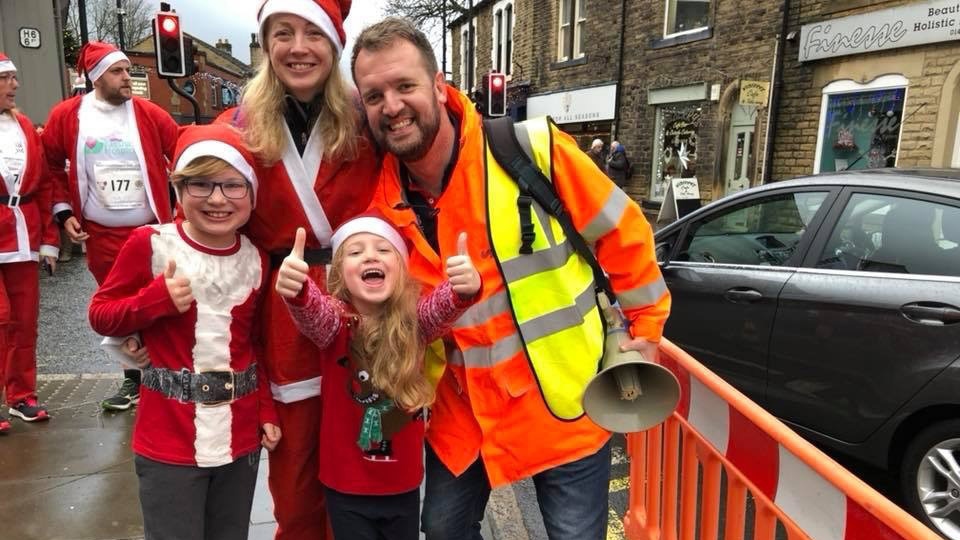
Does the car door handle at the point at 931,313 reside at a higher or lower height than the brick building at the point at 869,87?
lower

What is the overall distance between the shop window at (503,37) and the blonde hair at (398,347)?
22.8 meters

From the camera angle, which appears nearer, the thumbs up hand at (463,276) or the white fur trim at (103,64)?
the thumbs up hand at (463,276)

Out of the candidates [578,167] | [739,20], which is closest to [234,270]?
[578,167]

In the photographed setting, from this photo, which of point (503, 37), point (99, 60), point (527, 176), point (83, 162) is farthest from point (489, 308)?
point (503, 37)

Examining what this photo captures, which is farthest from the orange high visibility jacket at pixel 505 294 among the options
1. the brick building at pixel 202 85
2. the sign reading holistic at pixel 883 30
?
the brick building at pixel 202 85

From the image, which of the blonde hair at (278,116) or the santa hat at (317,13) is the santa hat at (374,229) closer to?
the blonde hair at (278,116)

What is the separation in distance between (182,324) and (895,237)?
3.20m

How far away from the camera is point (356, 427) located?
196 centimetres

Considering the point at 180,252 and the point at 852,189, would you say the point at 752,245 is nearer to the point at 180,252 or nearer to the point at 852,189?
the point at 852,189

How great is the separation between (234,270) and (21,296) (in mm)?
2623

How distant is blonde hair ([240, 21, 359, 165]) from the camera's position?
1962 mm

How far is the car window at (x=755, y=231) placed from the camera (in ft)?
12.5

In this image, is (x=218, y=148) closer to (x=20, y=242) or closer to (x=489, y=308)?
(x=489, y=308)

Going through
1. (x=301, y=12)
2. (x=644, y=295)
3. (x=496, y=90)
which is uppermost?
(x=496, y=90)
